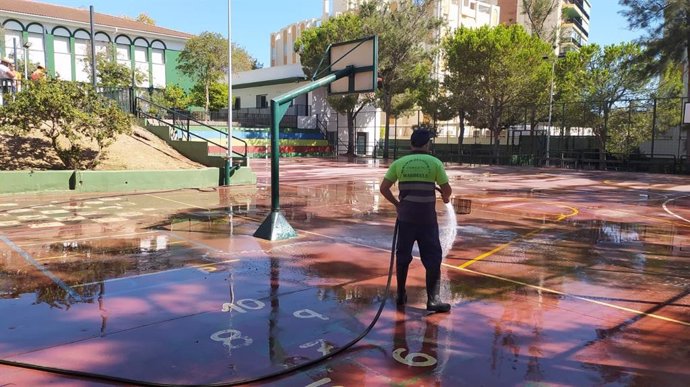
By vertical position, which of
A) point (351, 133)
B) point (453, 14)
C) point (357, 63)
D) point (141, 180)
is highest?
point (453, 14)

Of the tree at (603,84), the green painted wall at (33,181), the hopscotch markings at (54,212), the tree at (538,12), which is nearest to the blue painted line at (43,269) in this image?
the hopscotch markings at (54,212)

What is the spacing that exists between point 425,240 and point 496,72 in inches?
1328

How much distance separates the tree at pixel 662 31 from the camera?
31.3 meters

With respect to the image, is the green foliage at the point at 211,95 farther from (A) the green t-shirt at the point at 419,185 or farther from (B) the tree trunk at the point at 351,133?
(A) the green t-shirt at the point at 419,185

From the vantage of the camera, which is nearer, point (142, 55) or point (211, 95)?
point (142, 55)

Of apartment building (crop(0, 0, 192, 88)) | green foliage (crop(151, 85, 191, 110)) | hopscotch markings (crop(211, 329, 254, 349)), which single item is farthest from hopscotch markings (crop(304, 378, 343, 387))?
apartment building (crop(0, 0, 192, 88))

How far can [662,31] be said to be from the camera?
32.6 m

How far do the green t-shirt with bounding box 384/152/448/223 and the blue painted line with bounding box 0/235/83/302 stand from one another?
3678mm

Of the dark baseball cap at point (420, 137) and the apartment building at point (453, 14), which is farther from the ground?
the apartment building at point (453, 14)

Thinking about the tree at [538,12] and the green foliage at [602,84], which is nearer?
the green foliage at [602,84]

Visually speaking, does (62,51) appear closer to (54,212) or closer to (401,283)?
(54,212)

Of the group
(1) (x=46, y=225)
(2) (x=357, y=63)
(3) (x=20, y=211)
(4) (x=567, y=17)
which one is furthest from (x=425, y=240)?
(4) (x=567, y=17)

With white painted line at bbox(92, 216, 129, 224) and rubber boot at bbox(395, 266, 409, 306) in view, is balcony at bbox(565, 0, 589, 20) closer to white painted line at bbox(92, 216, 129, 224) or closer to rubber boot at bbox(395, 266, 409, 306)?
white painted line at bbox(92, 216, 129, 224)

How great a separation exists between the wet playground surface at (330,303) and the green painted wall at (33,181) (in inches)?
156
